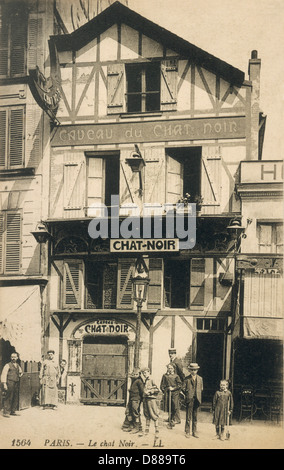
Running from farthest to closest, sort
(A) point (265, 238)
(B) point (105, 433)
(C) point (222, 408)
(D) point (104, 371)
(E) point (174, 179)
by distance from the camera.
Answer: (E) point (174, 179) < (D) point (104, 371) < (A) point (265, 238) < (C) point (222, 408) < (B) point (105, 433)

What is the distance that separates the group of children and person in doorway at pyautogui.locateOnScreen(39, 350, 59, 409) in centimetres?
172

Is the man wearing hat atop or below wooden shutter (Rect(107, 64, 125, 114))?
below

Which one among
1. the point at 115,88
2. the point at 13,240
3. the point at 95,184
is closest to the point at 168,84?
the point at 115,88

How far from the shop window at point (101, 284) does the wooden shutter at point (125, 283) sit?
161 millimetres

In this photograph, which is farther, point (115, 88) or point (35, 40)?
point (35, 40)

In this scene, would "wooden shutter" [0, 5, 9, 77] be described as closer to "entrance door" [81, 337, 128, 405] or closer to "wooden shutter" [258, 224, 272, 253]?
"entrance door" [81, 337, 128, 405]

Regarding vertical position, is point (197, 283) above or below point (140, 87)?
below

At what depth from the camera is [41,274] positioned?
46.3 ft

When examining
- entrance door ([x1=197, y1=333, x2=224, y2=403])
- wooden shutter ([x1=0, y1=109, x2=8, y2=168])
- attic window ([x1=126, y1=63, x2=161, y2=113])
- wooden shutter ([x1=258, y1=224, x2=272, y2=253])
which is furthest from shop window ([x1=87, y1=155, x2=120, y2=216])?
entrance door ([x1=197, y1=333, x2=224, y2=403])

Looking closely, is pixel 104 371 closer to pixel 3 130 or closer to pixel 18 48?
pixel 3 130

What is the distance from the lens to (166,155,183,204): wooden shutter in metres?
14.1

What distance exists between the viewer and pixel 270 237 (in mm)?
13398

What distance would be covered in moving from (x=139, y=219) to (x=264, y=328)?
3.20m

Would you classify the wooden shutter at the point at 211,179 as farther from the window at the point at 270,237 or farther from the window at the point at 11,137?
the window at the point at 11,137
